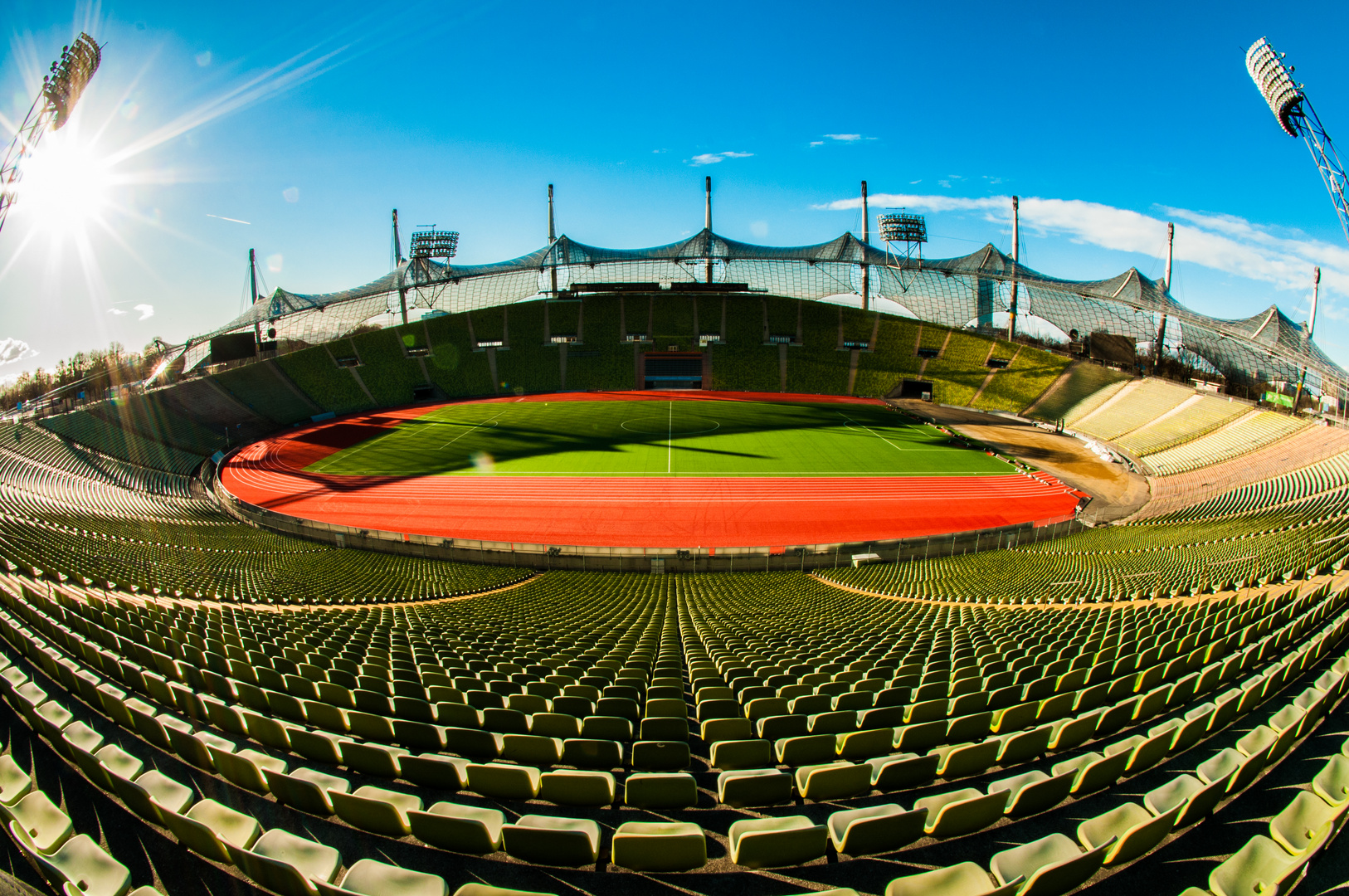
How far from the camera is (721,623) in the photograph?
12.7 meters

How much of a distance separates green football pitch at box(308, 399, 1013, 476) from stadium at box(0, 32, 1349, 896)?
18.5 inches

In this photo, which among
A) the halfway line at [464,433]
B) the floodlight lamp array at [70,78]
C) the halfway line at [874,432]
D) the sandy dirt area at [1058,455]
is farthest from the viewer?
the halfway line at [464,433]

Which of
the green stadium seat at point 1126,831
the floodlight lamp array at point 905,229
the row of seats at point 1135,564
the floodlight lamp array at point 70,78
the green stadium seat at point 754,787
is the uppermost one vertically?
the floodlight lamp array at point 905,229

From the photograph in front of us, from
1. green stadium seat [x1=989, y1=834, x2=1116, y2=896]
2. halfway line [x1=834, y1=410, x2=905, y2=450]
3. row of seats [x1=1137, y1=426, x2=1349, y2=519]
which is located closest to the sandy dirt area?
row of seats [x1=1137, y1=426, x2=1349, y2=519]

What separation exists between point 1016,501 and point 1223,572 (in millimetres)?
17511

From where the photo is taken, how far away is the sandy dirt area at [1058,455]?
30547 millimetres

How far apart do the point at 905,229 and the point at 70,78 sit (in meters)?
67.1

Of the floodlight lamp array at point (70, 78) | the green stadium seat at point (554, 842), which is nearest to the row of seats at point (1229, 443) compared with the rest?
the green stadium seat at point (554, 842)

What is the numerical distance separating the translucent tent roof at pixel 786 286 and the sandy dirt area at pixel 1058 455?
1666 cm

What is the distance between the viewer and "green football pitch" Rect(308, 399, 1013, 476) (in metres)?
36.2

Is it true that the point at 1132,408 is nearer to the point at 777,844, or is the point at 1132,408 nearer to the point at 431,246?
the point at 777,844

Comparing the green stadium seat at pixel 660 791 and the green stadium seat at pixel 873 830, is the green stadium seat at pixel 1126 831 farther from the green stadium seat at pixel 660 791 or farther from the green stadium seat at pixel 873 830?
the green stadium seat at pixel 660 791

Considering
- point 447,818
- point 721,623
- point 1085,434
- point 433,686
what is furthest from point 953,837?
point 1085,434

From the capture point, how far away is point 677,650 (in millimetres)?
9688
